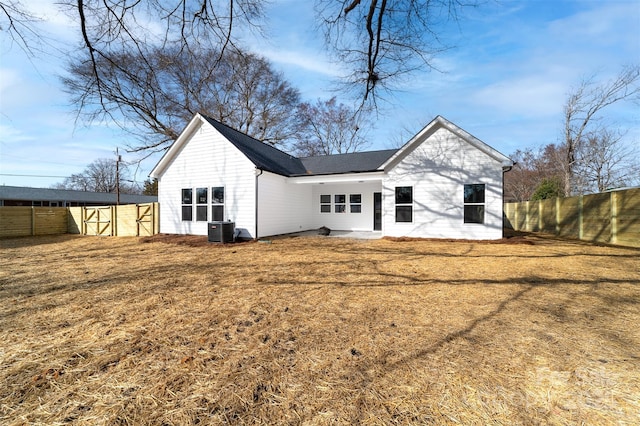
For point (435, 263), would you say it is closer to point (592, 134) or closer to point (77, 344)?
point (77, 344)

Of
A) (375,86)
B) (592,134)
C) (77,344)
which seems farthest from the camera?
(592,134)

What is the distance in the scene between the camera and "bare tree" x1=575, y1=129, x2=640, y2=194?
2020 centimetres

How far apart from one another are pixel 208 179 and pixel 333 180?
577 cm

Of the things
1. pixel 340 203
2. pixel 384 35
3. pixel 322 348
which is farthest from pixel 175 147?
pixel 322 348

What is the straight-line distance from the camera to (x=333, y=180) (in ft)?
41.0

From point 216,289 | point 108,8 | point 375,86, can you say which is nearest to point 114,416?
point 216,289

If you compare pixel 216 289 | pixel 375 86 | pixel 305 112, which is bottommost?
pixel 216 289

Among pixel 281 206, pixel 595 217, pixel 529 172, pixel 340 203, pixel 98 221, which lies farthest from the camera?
pixel 529 172

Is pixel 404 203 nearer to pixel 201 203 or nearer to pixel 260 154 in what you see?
pixel 260 154

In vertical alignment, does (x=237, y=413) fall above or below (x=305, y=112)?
below

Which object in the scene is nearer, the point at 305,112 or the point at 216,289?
the point at 216,289

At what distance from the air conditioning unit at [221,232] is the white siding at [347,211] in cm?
624

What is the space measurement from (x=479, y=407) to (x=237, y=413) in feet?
5.50

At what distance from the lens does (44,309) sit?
3758mm
